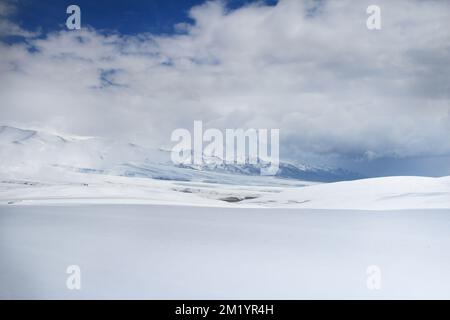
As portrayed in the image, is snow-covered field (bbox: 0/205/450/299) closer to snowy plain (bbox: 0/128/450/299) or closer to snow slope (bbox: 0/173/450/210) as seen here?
snowy plain (bbox: 0/128/450/299)

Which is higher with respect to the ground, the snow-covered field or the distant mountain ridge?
the distant mountain ridge

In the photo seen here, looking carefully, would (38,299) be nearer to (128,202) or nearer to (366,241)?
(128,202)

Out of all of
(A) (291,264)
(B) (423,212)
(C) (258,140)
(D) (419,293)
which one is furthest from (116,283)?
(B) (423,212)

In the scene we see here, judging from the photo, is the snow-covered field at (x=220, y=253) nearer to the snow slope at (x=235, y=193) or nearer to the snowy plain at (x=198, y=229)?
the snowy plain at (x=198, y=229)

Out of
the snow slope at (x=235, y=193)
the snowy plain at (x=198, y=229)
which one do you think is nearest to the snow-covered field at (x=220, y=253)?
the snowy plain at (x=198, y=229)

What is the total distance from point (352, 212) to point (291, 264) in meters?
1.23

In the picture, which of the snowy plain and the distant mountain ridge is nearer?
the snowy plain

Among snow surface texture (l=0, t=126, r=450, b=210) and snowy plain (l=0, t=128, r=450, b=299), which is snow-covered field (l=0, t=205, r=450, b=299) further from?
snow surface texture (l=0, t=126, r=450, b=210)

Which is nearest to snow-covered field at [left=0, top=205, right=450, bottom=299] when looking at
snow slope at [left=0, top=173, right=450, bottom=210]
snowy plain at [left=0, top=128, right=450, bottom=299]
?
snowy plain at [left=0, top=128, right=450, bottom=299]

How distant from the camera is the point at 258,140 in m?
3.92

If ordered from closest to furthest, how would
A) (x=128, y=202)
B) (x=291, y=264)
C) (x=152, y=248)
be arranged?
1. (x=291, y=264)
2. (x=152, y=248)
3. (x=128, y=202)

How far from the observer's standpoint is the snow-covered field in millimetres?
2852

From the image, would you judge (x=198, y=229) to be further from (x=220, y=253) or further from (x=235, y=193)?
(x=235, y=193)

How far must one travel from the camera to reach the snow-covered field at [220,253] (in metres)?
2.85
